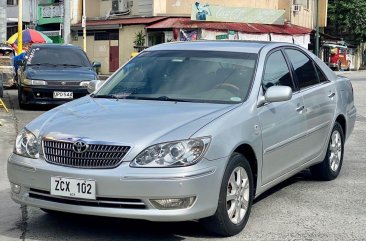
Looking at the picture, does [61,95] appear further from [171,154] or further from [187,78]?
[171,154]

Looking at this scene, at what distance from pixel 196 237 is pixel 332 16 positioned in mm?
50590

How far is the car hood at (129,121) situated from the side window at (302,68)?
4.95ft

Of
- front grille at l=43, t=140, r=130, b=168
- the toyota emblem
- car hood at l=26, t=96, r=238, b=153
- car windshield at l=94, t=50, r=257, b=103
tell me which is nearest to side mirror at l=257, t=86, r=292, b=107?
car windshield at l=94, t=50, r=257, b=103

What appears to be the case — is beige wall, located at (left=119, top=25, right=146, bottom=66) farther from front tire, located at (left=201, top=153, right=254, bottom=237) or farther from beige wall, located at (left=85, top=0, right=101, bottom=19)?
front tire, located at (left=201, top=153, right=254, bottom=237)

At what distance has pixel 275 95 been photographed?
17.0ft

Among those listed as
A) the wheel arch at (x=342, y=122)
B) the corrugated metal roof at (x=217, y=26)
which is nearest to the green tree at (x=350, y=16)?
the corrugated metal roof at (x=217, y=26)

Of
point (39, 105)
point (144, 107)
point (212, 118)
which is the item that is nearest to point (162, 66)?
point (144, 107)

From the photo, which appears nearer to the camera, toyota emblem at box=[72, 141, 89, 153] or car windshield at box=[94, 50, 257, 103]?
toyota emblem at box=[72, 141, 89, 153]

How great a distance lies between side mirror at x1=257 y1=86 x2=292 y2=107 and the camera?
5.19m

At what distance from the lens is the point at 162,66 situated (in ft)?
18.8

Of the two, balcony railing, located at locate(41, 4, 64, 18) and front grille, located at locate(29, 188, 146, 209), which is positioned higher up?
balcony railing, located at locate(41, 4, 64, 18)

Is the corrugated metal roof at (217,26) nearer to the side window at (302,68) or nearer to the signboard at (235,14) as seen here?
the signboard at (235,14)

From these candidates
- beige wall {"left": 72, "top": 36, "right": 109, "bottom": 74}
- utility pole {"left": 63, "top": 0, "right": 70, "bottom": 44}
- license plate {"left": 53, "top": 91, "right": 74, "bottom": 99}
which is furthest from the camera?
beige wall {"left": 72, "top": 36, "right": 109, "bottom": 74}

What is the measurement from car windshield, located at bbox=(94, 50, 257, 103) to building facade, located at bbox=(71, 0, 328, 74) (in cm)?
2658
